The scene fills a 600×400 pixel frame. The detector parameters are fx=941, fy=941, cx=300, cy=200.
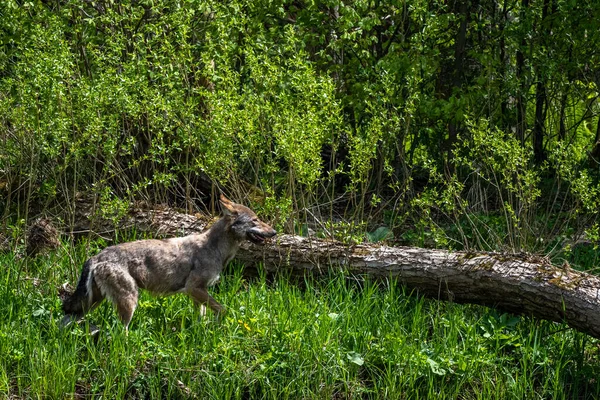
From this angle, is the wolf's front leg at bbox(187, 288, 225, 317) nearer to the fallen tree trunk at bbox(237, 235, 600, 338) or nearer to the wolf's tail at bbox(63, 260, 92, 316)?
the wolf's tail at bbox(63, 260, 92, 316)

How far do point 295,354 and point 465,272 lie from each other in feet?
6.08

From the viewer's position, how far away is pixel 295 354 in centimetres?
766

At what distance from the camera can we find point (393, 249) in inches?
360

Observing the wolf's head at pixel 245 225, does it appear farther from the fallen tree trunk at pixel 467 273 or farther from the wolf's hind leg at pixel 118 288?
the wolf's hind leg at pixel 118 288

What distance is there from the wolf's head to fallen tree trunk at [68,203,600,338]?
57 centimetres

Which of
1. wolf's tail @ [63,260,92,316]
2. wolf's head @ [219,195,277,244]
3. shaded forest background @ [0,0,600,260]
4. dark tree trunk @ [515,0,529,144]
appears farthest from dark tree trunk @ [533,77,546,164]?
wolf's tail @ [63,260,92,316]

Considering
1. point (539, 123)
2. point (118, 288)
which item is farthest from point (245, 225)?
point (539, 123)

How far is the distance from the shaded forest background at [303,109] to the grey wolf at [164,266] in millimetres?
543

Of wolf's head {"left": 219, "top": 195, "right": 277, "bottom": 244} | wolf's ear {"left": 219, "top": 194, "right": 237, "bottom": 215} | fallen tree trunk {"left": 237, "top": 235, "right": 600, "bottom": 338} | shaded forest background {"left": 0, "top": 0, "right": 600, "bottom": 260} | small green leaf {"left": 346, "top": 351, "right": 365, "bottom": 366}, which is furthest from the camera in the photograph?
shaded forest background {"left": 0, "top": 0, "right": 600, "bottom": 260}

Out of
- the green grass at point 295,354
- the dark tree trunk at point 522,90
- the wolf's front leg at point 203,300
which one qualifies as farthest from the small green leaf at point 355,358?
the dark tree trunk at point 522,90

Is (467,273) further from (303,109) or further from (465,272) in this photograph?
(303,109)

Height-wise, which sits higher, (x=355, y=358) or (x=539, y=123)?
(x=539, y=123)

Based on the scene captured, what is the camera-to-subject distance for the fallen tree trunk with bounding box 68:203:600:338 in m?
7.89

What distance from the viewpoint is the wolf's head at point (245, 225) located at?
884 cm
